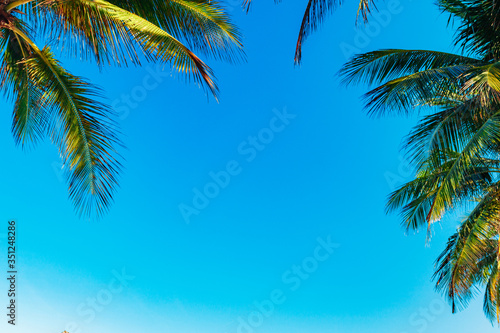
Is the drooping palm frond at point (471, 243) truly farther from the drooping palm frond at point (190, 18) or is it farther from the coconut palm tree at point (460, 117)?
the drooping palm frond at point (190, 18)

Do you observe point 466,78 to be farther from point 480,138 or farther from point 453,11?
point 453,11

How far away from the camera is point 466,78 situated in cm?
637

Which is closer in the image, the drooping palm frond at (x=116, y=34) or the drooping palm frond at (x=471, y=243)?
the drooping palm frond at (x=116, y=34)

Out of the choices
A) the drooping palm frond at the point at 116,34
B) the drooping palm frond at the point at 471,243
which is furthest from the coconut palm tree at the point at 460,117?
the drooping palm frond at the point at 116,34

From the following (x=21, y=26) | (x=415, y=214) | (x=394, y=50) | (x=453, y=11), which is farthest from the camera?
(x=415, y=214)

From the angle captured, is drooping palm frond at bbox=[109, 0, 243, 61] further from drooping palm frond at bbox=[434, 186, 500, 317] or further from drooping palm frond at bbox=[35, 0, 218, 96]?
drooping palm frond at bbox=[434, 186, 500, 317]

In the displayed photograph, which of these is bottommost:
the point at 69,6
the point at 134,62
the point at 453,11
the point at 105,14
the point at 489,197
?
the point at 489,197

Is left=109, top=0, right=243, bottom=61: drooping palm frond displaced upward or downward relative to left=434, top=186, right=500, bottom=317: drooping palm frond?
upward

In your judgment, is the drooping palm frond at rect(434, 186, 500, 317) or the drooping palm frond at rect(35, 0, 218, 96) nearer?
the drooping palm frond at rect(35, 0, 218, 96)

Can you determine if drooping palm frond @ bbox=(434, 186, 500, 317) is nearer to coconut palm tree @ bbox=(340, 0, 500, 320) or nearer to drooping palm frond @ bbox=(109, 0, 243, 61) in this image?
coconut palm tree @ bbox=(340, 0, 500, 320)

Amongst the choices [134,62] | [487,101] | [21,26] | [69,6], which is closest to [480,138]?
[487,101]

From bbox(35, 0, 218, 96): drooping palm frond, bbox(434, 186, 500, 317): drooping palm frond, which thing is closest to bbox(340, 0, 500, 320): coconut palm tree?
bbox(434, 186, 500, 317): drooping palm frond

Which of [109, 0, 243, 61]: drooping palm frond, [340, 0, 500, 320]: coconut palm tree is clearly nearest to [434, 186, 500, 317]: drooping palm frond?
[340, 0, 500, 320]: coconut palm tree

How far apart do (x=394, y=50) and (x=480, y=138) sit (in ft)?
8.29
